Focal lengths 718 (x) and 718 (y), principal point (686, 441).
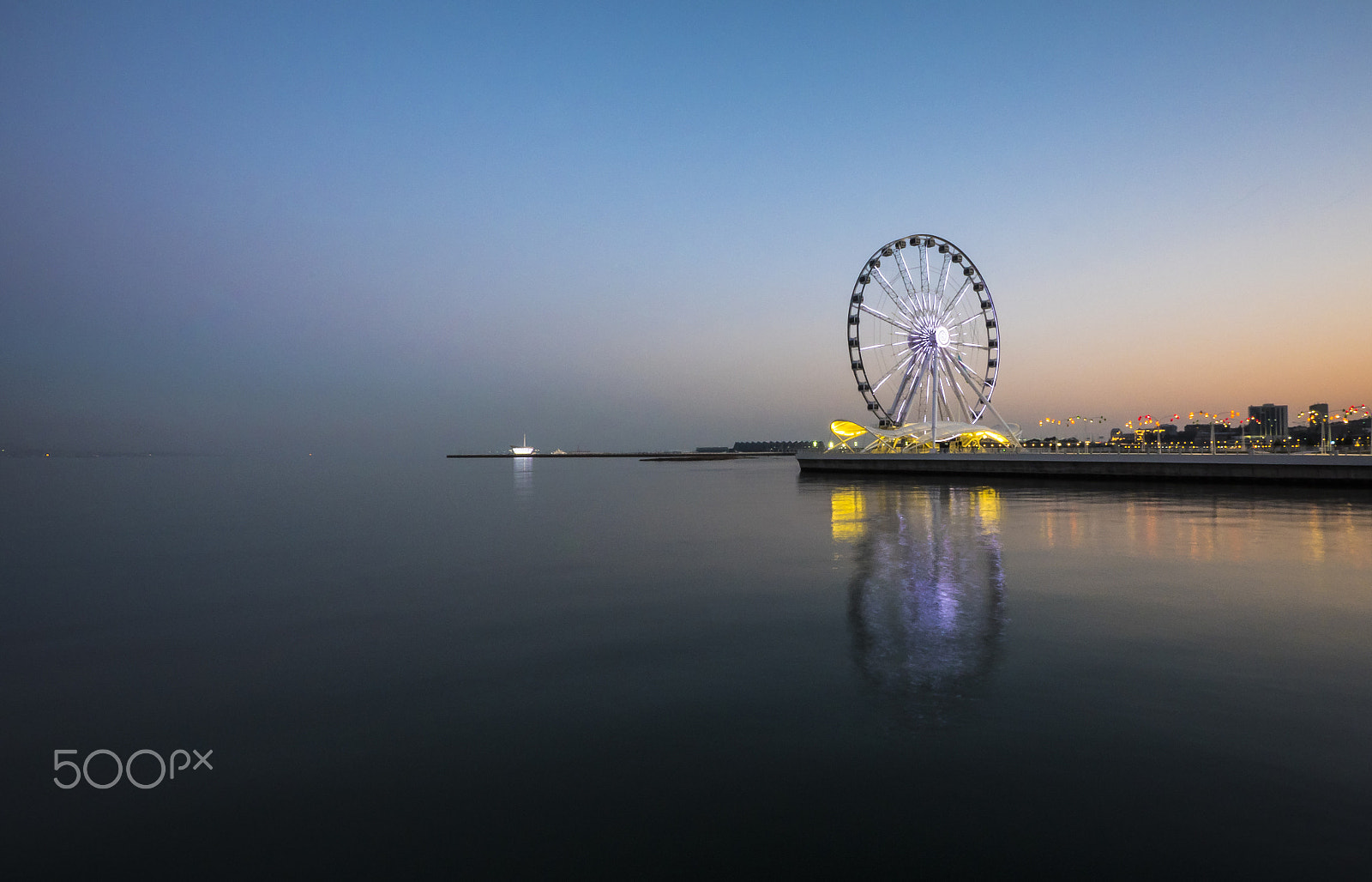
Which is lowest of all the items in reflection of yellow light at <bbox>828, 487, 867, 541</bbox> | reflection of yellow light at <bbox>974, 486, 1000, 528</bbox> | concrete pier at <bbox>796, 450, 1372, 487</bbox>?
reflection of yellow light at <bbox>828, 487, 867, 541</bbox>

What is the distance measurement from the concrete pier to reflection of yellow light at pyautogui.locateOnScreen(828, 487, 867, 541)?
16.7m

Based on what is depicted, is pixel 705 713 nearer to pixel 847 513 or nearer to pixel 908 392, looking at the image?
pixel 847 513

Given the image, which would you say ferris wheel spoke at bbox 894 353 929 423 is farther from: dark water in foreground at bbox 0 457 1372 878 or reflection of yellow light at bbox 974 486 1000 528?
dark water in foreground at bbox 0 457 1372 878

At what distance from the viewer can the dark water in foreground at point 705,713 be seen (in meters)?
4.53

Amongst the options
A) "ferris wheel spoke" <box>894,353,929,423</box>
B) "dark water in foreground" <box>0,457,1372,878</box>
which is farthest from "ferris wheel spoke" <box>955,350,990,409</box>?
"dark water in foreground" <box>0,457,1372,878</box>

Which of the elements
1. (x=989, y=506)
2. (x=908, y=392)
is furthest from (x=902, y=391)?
(x=989, y=506)

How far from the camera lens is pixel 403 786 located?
17.4ft

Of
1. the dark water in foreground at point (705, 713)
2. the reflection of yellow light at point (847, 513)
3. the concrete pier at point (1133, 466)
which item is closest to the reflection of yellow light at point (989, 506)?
the reflection of yellow light at point (847, 513)

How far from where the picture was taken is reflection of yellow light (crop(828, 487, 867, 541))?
2104cm

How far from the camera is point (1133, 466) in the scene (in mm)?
44312

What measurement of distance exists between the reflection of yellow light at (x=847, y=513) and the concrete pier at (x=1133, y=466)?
1669cm

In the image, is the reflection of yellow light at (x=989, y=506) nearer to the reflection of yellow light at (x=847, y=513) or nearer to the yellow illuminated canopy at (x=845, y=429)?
the reflection of yellow light at (x=847, y=513)

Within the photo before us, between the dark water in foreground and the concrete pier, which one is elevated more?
the concrete pier

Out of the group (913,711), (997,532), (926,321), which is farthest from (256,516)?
(926,321)
